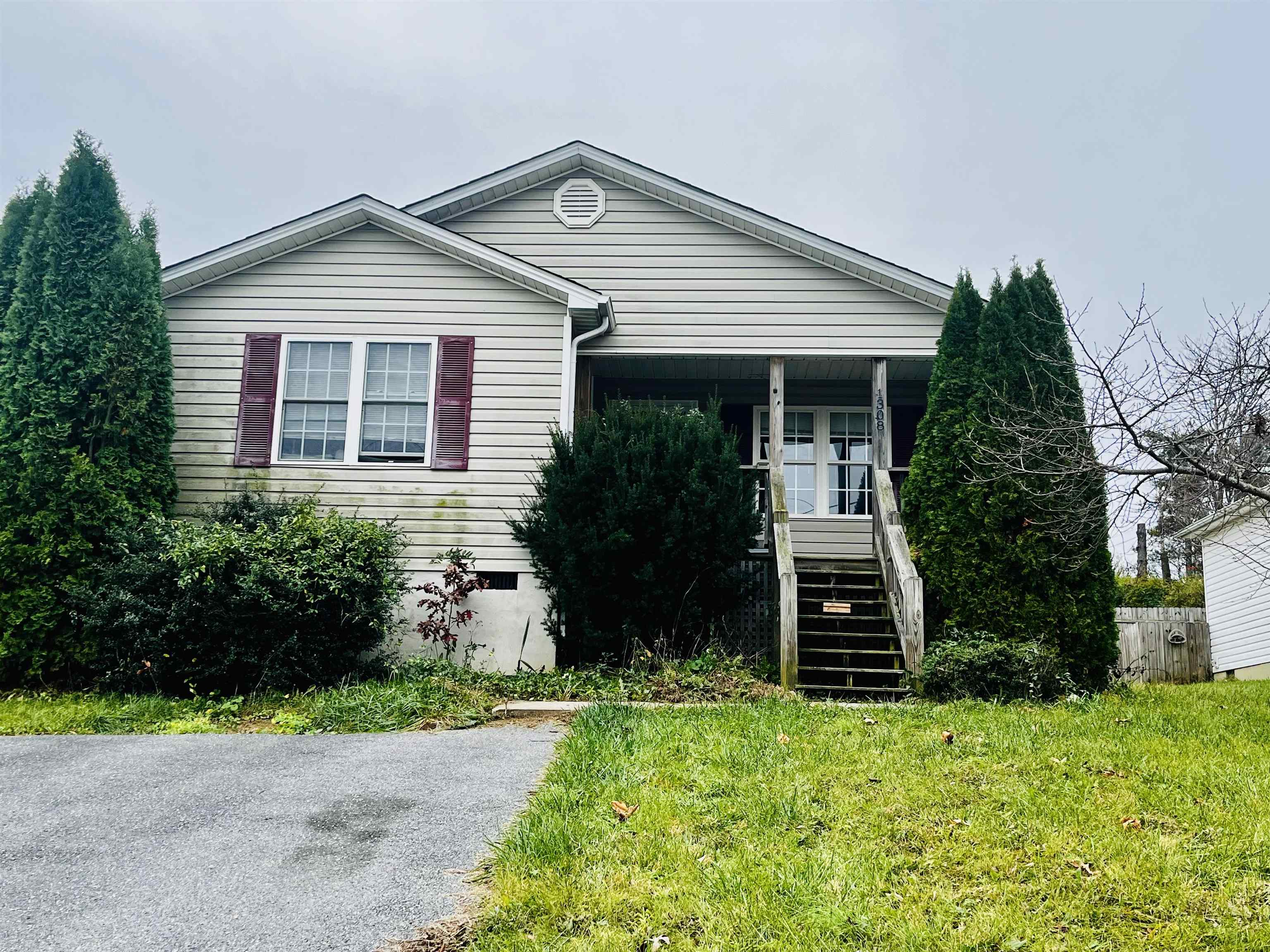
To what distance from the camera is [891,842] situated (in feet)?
16.4

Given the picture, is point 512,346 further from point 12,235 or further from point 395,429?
point 12,235

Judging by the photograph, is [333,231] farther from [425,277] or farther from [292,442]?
[292,442]

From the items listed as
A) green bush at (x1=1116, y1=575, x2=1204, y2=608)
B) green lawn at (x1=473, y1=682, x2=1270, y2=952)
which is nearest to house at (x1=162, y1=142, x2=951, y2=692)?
green lawn at (x1=473, y1=682, x2=1270, y2=952)

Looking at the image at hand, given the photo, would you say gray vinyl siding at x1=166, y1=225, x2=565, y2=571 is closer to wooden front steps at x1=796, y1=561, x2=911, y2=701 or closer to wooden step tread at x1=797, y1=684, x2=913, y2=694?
wooden front steps at x1=796, y1=561, x2=911, y2=701

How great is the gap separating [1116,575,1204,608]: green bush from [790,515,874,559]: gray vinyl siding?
10382mm

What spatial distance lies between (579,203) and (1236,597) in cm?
Answer: 1346

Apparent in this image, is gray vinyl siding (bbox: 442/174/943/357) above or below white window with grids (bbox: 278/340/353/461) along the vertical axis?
above

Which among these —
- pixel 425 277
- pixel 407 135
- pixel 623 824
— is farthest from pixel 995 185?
pixel 623 824

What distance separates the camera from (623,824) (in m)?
5.23

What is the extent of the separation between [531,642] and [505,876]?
667 centimetres

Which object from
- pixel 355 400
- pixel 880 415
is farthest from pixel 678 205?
pixel 355 400

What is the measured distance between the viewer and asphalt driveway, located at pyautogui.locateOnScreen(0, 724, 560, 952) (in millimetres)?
4324

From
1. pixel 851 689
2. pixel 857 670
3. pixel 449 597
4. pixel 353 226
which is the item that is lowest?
pixel 851 689

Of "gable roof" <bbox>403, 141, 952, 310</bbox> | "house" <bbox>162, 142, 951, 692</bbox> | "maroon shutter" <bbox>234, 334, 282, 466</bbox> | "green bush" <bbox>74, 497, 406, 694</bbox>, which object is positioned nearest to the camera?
"green bush" <bbox>74, 497, 406, 694</bbox>
